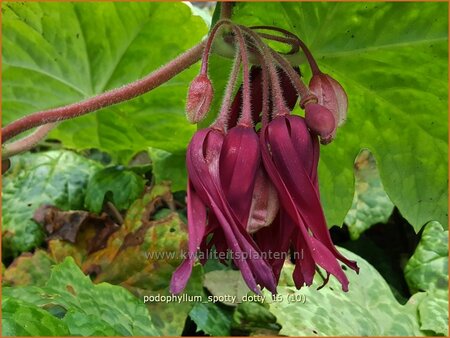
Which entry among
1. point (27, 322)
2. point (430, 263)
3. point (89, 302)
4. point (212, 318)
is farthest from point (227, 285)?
point (27, 322)

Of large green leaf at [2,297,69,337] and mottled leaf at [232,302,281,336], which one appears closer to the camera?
large green leaf at [2,297,69,337]

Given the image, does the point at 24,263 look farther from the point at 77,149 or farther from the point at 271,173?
the point at 271,173

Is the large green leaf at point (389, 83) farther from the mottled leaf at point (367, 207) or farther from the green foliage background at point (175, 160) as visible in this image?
the mottled leaf at point (367, 207)

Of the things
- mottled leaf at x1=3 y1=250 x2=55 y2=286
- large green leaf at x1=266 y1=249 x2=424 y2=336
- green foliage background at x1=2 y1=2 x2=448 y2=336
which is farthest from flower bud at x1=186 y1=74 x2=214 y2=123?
Result: mottled leaf at x1=3 y1=250 x2=55 y2=286

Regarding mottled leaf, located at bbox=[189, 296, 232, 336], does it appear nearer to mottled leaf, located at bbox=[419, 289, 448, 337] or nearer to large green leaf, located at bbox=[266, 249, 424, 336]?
large green leaf, located at bbox=[266, 249, 424, 336]

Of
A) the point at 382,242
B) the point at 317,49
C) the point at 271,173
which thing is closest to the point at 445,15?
the point at 317,49

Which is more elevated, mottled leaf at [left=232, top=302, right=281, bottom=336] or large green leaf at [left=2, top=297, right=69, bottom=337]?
large green leaf at [left=2, top=297, right=69, bottom=337]

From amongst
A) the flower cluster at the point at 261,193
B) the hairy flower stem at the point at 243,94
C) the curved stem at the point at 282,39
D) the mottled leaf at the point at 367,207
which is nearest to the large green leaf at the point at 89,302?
the flower cluster at the point at 261,193
